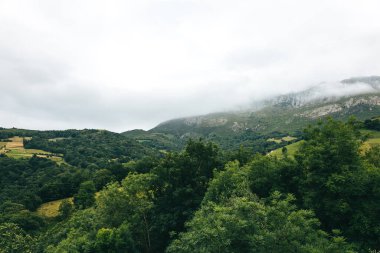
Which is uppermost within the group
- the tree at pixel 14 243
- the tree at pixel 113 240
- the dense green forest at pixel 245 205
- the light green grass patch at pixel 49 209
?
the dense green forest at pixel 245 205

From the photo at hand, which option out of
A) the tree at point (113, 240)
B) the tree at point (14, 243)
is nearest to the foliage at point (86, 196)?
the tree at point (14, 243)

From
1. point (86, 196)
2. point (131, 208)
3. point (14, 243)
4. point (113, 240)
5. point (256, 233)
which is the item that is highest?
point (256, 233)

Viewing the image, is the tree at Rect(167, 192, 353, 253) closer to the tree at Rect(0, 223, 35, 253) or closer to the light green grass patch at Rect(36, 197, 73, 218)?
the tree at Rect(0, 223, 35, 253)

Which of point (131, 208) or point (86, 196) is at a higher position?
point (131, 208)

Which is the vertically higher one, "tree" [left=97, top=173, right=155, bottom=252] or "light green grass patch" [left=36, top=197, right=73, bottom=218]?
"tree" [left=97, top=173, right=155, bottom=252]

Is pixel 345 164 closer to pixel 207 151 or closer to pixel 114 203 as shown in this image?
pixel 207 151

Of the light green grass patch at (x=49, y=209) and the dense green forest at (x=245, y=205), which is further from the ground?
the dense green forest at (x=245, y=205)

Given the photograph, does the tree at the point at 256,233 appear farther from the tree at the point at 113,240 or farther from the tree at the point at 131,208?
the tree at the point at 131,208

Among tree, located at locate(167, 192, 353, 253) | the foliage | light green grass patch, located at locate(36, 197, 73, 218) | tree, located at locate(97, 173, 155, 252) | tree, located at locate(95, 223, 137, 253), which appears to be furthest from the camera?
light green grass patch, located at locate(36, 197, 73, 218)

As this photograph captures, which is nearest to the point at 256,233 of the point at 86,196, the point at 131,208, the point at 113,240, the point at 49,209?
the point at 113,240

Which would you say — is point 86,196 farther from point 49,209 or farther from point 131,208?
point 131,208

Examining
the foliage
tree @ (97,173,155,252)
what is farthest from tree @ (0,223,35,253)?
tree @ (97,173,155,252)

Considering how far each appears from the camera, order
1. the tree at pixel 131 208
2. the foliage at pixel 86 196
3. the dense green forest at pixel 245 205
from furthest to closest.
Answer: the foliage at pixel 86 196 → the tree at pixel 131 208 → the dense green forest at pixel 245 205

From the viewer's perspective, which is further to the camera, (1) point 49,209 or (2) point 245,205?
(1) point 49,209
